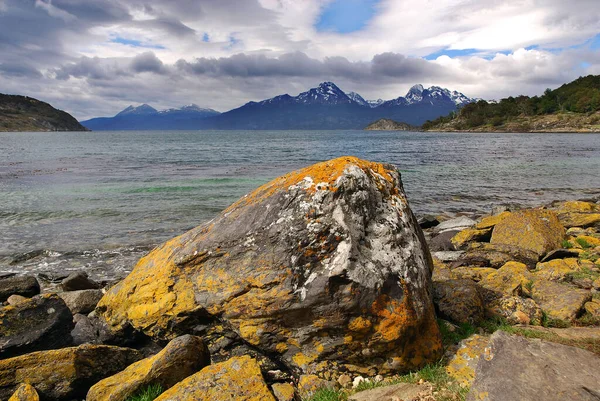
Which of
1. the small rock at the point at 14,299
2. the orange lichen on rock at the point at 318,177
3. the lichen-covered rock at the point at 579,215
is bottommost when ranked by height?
the lichen-covered rock at the point at 579,215

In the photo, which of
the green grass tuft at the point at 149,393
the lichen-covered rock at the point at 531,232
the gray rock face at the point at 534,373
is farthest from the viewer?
the lichen-covered rock at the point at 531,232

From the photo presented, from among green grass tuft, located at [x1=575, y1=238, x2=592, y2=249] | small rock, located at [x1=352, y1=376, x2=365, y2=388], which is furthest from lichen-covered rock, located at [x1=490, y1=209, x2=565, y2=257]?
small rock, located at [x1=352, y1=376, x2=365, y2=388]

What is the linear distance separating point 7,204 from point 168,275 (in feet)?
73.2

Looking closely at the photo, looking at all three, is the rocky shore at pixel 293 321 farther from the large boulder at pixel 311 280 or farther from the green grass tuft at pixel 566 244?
the green grass tuft at pixel 566 244

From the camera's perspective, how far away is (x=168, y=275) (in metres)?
6.91

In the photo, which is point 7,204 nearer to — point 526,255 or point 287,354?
point 287,354

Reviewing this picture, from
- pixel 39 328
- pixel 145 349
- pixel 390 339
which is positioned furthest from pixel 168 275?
pixel 390 339

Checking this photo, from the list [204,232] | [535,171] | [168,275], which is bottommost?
[535,171]

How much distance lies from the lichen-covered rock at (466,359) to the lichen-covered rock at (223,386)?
2.66 meters

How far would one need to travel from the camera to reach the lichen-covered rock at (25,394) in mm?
5234

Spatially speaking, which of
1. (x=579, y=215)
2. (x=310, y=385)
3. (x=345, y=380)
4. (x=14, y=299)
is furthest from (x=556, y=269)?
(x=14, y=299)

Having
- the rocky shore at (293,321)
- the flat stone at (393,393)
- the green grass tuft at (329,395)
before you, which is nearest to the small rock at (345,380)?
the rocky shore at (293,321)

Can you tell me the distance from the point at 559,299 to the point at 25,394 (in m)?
9.65

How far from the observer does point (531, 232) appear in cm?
1311
